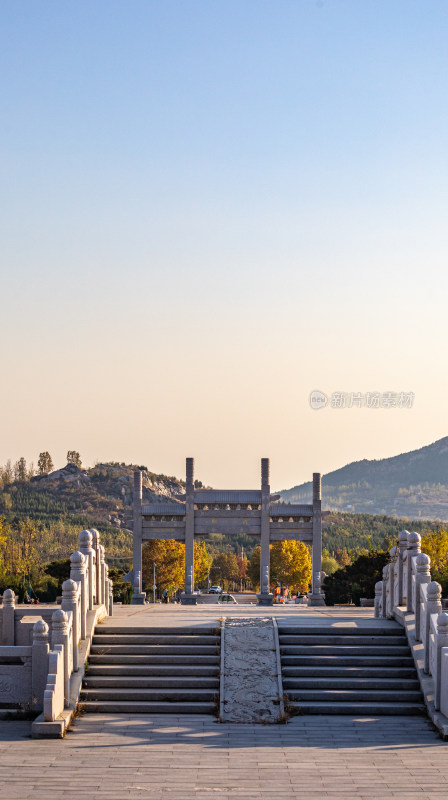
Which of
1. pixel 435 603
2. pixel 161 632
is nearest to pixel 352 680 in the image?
pixel 435 603

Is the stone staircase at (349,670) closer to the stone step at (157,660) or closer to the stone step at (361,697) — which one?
the stone step at (361,697)

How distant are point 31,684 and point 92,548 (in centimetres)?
338

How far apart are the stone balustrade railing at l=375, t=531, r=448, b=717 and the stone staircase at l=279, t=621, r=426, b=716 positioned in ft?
1.25

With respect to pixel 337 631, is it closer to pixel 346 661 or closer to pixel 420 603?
pixel 346 661

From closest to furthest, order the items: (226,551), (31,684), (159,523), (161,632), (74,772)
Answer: (74,772) → (31,684) → (161,632) → (159,523) → (226,551)

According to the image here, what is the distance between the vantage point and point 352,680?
42.2ft

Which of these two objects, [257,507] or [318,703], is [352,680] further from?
[257,507]

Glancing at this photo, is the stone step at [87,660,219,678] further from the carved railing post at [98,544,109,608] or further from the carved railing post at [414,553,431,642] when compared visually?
the carved railing post at [414,553,431,642]

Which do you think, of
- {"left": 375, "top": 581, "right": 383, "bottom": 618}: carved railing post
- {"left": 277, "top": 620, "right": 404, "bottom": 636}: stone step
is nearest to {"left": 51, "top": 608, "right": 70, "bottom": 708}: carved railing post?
{"left": 277, "top": 620, "right": 404, "bottom": 636}: stone step

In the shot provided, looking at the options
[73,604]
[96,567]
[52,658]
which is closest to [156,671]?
[73,604]

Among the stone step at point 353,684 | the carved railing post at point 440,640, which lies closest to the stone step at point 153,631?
the stone step at point 353,684

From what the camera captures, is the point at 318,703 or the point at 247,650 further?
the point at 247,650

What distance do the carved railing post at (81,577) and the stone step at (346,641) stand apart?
2.98 m

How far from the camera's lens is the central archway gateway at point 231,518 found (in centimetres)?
3516
